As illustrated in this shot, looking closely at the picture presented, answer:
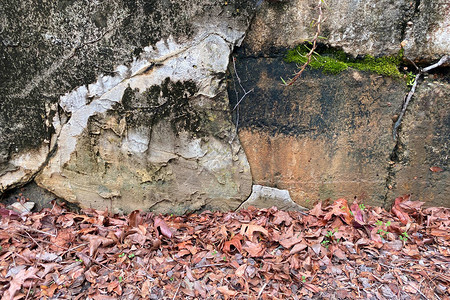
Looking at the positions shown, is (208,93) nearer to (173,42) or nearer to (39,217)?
(173,42)

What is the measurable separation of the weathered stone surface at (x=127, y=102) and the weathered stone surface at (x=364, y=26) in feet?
0.63

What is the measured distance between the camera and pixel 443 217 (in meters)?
2.08

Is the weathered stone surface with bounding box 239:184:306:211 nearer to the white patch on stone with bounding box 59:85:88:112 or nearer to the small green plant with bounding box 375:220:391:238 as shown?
the small green plant with bounding box 375:220:391:238

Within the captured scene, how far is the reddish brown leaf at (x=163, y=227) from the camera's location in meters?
2.00

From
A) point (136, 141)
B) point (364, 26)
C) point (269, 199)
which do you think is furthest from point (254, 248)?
point (364, 26)

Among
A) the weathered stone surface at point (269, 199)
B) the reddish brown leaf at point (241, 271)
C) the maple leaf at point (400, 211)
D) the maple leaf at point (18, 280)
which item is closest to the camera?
the maple leaf at point (18, 280)

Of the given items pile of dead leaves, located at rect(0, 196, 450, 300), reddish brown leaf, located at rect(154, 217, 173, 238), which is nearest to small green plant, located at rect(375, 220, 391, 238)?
pile of dead leaves, located at rect(0, 196, 450, 300)

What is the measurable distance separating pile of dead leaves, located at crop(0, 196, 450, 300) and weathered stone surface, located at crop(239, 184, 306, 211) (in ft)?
0.21

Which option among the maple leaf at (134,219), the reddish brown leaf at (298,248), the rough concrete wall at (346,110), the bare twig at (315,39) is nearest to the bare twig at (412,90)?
the rough concrete wall at (346,110)

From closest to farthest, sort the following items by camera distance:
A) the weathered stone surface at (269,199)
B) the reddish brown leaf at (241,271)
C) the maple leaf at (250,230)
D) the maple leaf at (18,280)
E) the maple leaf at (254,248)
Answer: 1. the maple leaf at (18,280)
2. the reddish brown leaf at (241,271)
3. the maple leaf at (254,248)
4. the maple leaf at (250,230)
5. the weathered stone surface at (269,199)

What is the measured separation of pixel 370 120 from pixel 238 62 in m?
1.03

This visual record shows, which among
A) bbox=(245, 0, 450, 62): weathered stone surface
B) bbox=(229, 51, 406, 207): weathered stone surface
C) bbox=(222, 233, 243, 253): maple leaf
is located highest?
bbox=(245, 0, 450, 62): weathered stone surface

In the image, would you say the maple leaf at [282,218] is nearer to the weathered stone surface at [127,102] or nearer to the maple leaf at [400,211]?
the weathered stone surface at [127,102]

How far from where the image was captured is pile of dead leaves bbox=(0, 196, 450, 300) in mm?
1651
